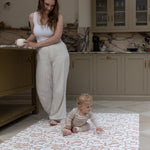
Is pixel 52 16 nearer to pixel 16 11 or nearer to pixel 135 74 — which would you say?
pixel 135 74

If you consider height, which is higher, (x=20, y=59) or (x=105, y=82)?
(x=20, y=59)

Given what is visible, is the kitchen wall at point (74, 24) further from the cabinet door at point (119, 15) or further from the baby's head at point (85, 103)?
the baby's head at point (85, 103)

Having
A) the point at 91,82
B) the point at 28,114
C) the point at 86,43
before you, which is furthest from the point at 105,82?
the point at 28,114

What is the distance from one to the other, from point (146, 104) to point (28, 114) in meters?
1.90

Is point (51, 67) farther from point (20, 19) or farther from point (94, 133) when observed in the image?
point (20, 19)

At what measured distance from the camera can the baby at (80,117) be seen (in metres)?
2.55

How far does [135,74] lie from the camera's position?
4.88 m

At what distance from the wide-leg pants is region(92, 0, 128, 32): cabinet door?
240 cm

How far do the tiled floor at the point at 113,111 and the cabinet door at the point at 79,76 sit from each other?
0.41 metres

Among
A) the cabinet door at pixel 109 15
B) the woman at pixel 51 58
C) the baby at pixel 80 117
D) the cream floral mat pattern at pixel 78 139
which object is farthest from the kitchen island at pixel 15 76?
the cabinet door at pixel 109 15

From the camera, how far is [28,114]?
367cm

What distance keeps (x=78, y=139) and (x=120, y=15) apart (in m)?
3.40

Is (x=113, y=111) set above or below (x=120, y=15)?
below

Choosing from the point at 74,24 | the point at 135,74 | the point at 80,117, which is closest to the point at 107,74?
the point at 135,74
